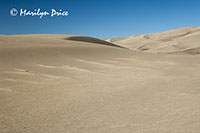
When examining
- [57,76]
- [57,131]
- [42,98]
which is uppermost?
[57,76]

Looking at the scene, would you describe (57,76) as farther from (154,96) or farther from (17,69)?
(154,96)

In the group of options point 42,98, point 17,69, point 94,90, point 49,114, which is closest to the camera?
point 49,114

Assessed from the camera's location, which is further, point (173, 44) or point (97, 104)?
point (173, 44)

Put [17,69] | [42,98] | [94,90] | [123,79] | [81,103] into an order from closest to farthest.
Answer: [81,103] < [42,98] < [94,90] < [123,79] < [17,69]

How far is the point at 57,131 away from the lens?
104 cm

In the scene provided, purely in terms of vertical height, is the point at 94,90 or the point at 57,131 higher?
the point at 94,90

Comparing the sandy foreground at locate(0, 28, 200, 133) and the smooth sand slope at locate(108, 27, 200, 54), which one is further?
the smooth sand slope at locate(108, 27, 200, 54)

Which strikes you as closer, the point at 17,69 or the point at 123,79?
the point at 123,79

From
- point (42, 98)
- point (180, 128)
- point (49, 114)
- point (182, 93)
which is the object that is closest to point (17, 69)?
point (42, 98)

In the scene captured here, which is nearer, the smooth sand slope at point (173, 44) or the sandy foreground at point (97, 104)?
the sandy foreground at point (97, 104)

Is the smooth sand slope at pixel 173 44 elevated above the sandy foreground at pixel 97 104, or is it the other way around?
the smooth sand slope at pixel 173 44

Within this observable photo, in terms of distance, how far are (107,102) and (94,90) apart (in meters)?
0.39

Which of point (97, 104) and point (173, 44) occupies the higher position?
point (173, 44)

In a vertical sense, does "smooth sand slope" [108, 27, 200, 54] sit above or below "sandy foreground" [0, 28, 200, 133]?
above
